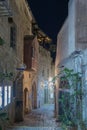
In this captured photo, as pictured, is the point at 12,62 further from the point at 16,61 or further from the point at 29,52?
the point at 29,52

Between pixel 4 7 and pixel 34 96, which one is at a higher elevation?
pixel 4 7

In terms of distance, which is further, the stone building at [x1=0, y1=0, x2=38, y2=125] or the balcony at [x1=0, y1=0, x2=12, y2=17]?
the stone building at [x1=0, y1=0, x2=38, y2=125]

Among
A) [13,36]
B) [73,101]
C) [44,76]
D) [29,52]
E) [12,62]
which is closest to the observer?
[73,101]

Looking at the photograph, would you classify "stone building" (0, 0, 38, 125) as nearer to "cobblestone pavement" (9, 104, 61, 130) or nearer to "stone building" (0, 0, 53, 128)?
"stone building" (0, 0, 53, 128)

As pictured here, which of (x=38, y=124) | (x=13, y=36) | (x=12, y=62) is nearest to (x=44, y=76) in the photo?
(x=38, y=124)

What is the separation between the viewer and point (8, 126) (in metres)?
15.1

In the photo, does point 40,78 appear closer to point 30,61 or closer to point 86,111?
point 30,61

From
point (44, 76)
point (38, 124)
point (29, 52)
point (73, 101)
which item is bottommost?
point (38, 124)

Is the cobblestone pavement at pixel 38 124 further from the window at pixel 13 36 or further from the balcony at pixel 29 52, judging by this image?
the window at pixel 13 36

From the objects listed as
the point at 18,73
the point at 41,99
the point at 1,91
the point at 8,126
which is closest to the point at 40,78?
the point at 41,99

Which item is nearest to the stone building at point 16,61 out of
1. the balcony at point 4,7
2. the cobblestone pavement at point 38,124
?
the balcony at point 4,7

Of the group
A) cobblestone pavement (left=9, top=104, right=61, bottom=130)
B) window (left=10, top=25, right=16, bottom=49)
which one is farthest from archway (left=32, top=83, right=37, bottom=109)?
window (left=10, top=25, right=16, bottom=49)

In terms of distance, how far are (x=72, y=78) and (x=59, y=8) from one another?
24.4 m

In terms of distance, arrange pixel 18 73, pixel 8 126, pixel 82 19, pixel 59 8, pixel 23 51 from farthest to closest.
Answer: pixel 59 8 < pixel 23 51 < pixel 18 73 < pixel 8 126 < pixel 82 19
